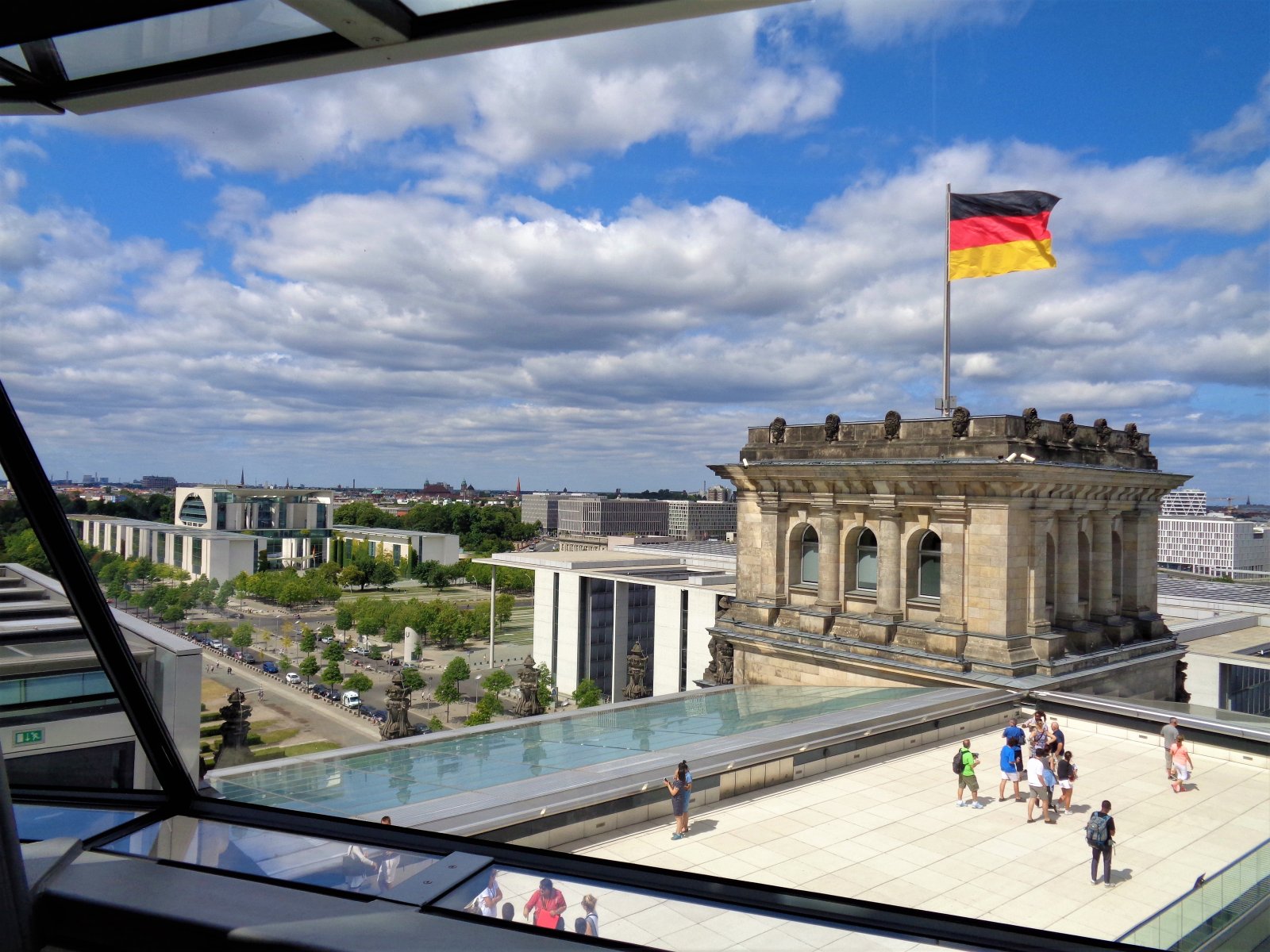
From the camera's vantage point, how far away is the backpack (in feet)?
22.4

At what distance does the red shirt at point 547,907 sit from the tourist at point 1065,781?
6973 millimetres

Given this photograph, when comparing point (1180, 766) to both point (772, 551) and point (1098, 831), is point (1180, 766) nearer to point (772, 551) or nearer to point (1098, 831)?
point (1098, 831)

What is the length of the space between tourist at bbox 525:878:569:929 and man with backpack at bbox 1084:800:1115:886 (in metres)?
5.64

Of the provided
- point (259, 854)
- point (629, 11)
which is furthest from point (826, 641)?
point (629, 11)

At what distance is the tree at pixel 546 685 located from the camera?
43.7 metres

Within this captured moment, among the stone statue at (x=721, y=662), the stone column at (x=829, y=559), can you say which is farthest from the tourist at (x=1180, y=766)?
the stone statue at (x=721, y=662)

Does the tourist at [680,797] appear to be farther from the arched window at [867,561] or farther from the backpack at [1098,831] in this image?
the arched window at [867,561]

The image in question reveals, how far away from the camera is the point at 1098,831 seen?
22.6 ft

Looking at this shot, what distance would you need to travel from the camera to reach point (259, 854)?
3.63 metres

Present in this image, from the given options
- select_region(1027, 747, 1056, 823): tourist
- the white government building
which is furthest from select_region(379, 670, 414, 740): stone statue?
the white government building

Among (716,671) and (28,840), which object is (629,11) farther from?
(716,671)

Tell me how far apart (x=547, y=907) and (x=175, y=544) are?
5220mm

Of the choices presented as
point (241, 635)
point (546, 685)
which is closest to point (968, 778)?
point (241, 635)

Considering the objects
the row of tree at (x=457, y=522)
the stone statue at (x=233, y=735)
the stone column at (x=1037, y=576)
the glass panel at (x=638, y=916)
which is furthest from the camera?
the stone column at (x=1037, y=576)
